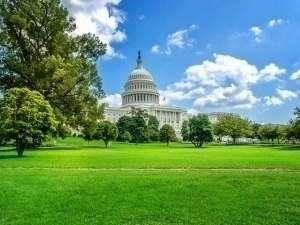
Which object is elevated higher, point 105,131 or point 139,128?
point 139,128

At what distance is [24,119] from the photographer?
90.5 ft

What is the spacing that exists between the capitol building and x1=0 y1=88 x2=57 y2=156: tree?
5013 inches

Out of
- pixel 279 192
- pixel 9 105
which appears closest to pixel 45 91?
pixel 9 105

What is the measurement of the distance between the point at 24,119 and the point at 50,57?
40.9ft

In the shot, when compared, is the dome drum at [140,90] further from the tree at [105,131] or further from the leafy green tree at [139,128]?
the tree at [105,131]

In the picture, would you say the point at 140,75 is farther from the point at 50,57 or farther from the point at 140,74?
the point at 50,57

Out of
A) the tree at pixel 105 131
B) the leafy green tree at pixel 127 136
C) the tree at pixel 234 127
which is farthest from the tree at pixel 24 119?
the tree at pixel 234 127

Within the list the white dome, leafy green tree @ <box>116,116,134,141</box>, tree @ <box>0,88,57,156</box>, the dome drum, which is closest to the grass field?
tree @ <box>0,88,57,156</box>

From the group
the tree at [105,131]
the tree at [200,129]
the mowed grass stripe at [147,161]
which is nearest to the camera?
the mowed grass stripe at [147,161]

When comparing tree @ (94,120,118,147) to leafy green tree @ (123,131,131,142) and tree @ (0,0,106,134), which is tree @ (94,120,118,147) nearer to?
tree @ (0,0,106,134)

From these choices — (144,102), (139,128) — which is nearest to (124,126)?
(139,128)

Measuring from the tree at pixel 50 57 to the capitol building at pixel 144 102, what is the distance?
367 feet

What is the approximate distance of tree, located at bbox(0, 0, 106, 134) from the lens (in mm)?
38759

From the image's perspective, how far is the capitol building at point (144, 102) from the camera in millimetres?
157625
